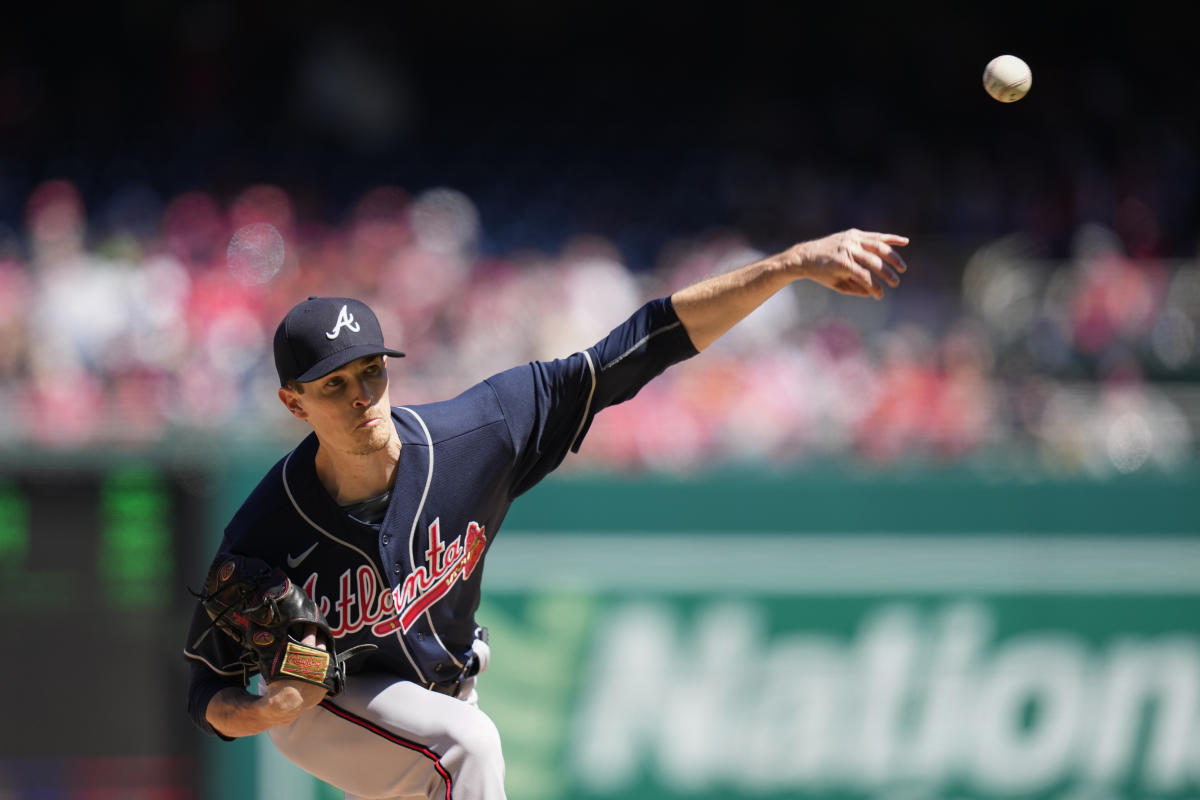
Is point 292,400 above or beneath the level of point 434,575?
above

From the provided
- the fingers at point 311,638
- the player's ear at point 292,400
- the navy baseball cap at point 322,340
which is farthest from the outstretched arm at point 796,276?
the fingers at point 311,638

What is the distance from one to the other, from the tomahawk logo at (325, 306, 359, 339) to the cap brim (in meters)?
0.04

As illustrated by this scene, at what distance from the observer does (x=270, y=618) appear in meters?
3.17

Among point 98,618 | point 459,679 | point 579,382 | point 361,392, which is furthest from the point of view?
point 98,618

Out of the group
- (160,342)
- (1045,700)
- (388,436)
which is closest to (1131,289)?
(1045,700)

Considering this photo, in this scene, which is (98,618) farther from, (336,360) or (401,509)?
(336,360)

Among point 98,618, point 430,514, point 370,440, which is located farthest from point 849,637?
point 370,440

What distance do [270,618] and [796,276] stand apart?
1.39 metres

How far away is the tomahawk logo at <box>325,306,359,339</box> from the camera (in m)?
3.24

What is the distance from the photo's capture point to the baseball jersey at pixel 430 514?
342 centimetres

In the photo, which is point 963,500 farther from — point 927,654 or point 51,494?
point 51,494

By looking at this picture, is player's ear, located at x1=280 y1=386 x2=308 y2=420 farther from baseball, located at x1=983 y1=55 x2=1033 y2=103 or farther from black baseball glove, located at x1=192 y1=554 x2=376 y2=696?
baseball, located at x1=983 y1=55 x2=1033 y2=103

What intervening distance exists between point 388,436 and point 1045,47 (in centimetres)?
1124

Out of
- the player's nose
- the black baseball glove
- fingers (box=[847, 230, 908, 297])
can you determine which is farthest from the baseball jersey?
fingers (box=[847, 230, 908, 297])
